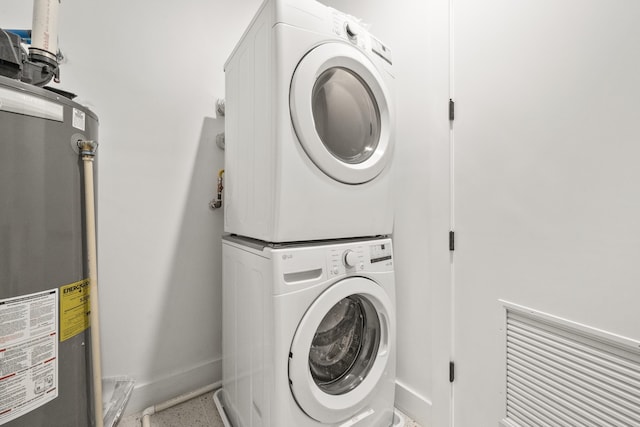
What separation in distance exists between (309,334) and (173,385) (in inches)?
40.5

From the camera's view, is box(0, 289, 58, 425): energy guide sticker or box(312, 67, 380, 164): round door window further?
box(312, 67, 380, 164): round door window

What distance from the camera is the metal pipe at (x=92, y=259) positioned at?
81 cm

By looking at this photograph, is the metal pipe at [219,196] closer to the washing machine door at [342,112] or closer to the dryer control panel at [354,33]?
the washing machine door at [342,112]

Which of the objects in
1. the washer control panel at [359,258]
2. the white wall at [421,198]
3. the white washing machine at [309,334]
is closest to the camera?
the white washing machine at [309,334]

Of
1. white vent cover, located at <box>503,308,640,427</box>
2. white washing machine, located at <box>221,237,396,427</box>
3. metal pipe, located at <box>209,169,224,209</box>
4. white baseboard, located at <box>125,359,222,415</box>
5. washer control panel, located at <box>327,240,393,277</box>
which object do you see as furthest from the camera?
metal pipe, located at <box>209,169,224,209</box>

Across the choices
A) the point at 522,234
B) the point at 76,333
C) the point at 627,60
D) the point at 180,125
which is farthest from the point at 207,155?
the point at 627,60

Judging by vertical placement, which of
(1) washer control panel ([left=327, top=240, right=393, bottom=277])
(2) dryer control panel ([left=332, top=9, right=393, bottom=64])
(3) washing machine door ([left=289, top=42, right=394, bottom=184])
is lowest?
(1) washer control panel ([left=327, top=240, right=393, bottom=277])

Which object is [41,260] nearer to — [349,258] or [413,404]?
[349,258]

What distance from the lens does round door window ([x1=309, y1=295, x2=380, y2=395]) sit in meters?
1.10

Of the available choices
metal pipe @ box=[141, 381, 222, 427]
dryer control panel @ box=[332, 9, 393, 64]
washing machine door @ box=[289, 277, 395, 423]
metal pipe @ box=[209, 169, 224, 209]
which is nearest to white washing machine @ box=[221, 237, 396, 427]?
washing machine door @ box=[289, 277, 395, 423]

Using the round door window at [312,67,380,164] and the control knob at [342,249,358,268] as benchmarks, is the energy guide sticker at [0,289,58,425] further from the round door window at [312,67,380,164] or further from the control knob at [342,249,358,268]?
the round door window at [312,67,380,164]

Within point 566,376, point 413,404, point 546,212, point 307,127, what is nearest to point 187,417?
point 413,404

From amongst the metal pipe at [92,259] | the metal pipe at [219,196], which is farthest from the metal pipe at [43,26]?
the metal pipe at [219,196]

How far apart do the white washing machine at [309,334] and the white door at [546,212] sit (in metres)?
0.36
